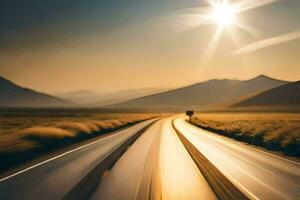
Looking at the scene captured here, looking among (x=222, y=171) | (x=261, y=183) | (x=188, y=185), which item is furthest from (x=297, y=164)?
(x=188, y=185)

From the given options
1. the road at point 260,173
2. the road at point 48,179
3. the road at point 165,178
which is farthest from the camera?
the road at point 260,173

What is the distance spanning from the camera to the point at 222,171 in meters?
12.7

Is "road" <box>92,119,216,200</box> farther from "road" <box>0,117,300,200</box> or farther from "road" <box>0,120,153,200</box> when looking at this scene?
"road" <box>0,120,153,200</box>

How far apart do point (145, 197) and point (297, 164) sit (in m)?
8.31

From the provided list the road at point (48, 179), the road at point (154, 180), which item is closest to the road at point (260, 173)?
the road at point (154, 180)

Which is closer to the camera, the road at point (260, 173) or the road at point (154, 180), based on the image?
the road at point (154, 180)

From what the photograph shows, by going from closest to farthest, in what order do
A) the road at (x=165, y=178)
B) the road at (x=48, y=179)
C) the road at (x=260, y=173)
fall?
the road at (x=48, y=179) < the road at (x=165, y=178) < the road at (x=260, y=173)

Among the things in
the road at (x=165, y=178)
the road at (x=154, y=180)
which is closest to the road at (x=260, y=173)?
the road at (x=165, y=178)

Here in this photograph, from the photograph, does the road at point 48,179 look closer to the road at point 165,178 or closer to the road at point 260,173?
the road at point 165,178

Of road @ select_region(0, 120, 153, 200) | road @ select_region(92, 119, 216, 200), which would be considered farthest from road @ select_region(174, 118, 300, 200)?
road @ select_region(0, 120, 153, 200)

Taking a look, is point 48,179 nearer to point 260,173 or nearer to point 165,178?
point 165,178

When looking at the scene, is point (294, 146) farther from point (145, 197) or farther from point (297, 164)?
point (145, 197)

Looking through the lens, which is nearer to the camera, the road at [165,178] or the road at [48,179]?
the road at [48,179]

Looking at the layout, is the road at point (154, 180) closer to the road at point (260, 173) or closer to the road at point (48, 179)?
the road at point (48, 179)
